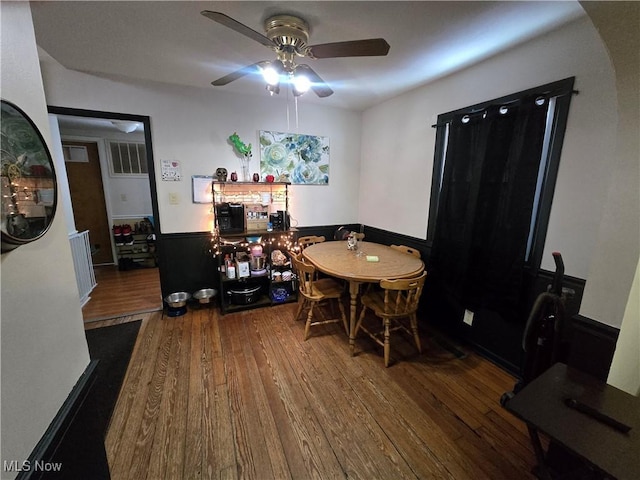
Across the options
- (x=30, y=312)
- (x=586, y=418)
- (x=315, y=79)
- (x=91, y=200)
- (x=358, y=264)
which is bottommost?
(x=586, y=418)

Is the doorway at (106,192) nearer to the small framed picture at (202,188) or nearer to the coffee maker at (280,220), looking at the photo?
the small framed picture at (202,188)

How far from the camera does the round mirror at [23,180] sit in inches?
28.8

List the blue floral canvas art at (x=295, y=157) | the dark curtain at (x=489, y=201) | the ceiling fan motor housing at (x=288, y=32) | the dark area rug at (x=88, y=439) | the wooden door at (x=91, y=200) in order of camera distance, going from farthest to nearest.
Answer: the wooden door at (x=91, y=200)
the blue floral canvas art at (x=295, y=157)
the dark curtain at (x=489, y=201)
the ceiling fan motor housing at (x=288, y=32)
the dark area rug at (x=88, y=439)

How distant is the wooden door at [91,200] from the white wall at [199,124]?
2.55 m

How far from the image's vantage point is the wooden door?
174 inches

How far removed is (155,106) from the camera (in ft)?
8.80

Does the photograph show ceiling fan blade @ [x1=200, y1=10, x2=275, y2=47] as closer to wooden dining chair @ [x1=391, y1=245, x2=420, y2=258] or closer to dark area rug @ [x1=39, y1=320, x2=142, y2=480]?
dark area rug @ [x1=39, y1=320, x2=142, y2=480]

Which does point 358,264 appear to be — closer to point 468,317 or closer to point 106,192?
point 468,317

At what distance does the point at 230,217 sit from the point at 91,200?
3259 mm

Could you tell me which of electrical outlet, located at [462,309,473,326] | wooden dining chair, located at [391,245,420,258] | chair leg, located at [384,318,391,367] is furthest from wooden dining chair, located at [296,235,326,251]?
electrical outlet, located at [462,309,473,326]

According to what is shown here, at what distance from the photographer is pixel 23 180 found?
802 mm

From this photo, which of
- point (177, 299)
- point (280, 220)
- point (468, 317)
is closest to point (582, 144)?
point (468, 317)

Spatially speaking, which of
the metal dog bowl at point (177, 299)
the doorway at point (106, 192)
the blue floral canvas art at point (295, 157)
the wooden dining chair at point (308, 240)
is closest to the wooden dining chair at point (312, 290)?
the wooden dining chair at point (308, 240)

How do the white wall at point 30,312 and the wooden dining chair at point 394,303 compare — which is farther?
the wooden dining chair at point 394,303
